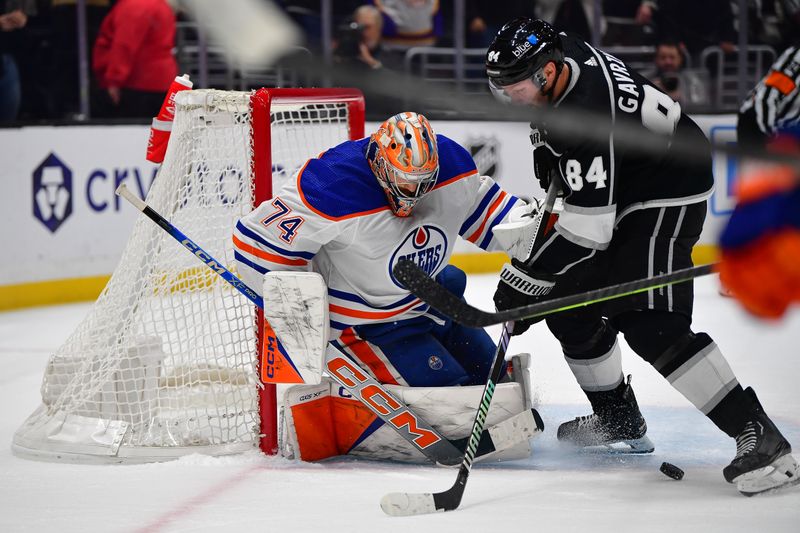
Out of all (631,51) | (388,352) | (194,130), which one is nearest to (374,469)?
(388,352)

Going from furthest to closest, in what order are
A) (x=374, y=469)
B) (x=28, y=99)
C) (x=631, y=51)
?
(x=631, y=51), (x=28, y=99), (x=374, y=469)

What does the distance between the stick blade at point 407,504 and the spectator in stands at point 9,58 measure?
11.7 ft

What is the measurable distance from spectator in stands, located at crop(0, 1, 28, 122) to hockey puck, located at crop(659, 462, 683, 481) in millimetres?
3727

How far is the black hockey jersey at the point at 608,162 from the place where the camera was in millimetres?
2318

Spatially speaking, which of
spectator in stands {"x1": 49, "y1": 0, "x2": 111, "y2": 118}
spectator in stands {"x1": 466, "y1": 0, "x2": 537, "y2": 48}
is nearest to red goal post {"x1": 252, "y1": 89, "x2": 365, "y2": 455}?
spectator in stands {"x1": 49, "y1": 0, "x2": 111, "y2": 118}

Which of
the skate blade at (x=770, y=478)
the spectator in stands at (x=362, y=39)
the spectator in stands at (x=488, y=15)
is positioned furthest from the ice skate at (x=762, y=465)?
the spectator in stands at (x=488, y=15)

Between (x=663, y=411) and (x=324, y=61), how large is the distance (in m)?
2.16

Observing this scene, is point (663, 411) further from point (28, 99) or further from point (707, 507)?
point (28, 99)

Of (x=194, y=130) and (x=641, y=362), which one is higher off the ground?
(x=194, y=130)

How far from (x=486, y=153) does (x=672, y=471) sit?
326cm

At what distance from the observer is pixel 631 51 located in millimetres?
6586

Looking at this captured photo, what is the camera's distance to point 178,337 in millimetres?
2803

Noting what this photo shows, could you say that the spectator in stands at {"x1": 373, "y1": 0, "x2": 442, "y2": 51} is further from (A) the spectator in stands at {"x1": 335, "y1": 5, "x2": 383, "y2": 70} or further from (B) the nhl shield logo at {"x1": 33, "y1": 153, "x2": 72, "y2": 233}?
(B) the nhl shield logo at {"x1": 33, "y1": 153, "x2": 72, "y2": 233}

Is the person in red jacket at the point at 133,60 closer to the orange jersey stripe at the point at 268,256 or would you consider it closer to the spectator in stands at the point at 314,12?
the spectator in stands at the point at 314,12
